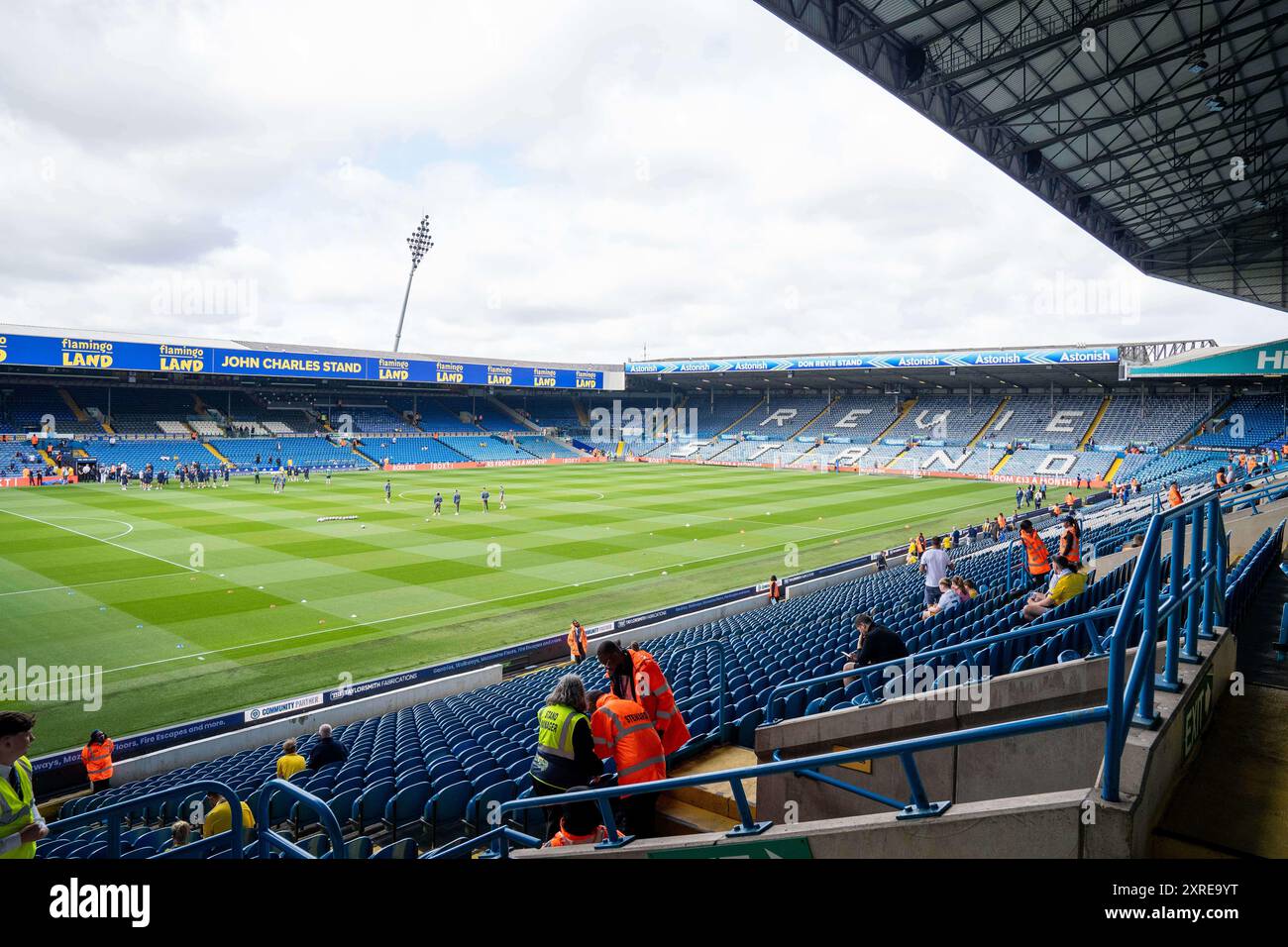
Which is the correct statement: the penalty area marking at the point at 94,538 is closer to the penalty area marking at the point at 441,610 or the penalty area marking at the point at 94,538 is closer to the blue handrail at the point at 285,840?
the penalty area marking at the point at 441,610

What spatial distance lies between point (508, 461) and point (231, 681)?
55425mm

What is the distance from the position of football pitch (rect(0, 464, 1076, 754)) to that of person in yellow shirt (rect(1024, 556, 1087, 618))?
12582 millimetres

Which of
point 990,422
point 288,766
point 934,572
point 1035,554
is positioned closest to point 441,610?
point 288,766

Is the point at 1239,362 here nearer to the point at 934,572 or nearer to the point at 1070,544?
the point at 934,572

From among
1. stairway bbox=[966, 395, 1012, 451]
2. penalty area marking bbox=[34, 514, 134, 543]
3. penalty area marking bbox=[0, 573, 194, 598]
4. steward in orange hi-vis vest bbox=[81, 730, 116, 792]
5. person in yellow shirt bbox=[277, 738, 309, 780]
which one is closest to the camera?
person in yellow shirt bbox=[277, 738, 309, 780]

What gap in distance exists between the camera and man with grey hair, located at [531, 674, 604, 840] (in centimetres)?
504

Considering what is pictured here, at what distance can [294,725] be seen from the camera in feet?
42.8

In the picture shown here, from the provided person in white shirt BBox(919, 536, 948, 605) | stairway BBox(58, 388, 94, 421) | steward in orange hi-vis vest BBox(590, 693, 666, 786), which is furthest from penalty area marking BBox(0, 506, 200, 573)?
stairway BBox(58, 388, 94, 421)

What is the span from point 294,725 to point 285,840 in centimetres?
940

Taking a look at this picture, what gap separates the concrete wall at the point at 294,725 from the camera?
1160 cm

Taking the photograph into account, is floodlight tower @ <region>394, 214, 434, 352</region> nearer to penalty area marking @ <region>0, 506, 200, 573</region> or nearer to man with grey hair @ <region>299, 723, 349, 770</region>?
A: penalty area marking @ <region>0, 506, 200, 573</region>

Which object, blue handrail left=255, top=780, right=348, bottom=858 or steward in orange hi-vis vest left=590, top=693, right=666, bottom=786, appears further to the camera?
steward in orange hi-vis vest left=590, top=693, right=666, bottom=786
